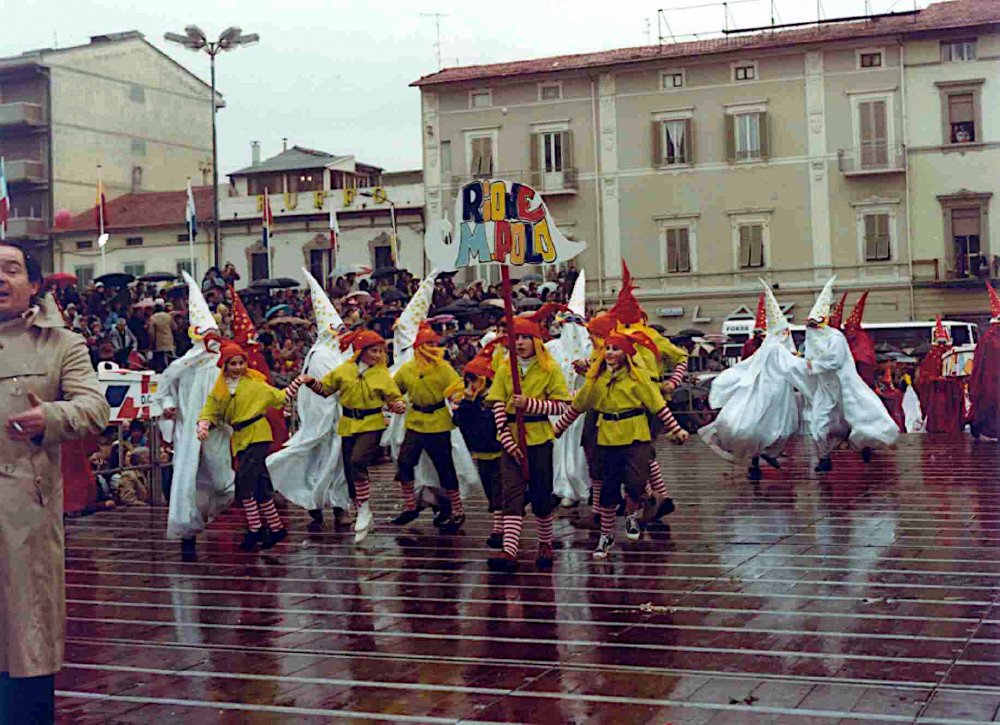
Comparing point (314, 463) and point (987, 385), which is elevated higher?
point (987, 385)

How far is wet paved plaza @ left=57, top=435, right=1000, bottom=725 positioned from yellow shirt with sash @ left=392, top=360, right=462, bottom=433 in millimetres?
914

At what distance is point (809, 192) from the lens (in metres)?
39.3

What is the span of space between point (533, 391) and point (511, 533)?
103cm

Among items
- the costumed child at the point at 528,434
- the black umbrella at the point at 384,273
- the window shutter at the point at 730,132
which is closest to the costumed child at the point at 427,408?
the costumed child at the point at 528,434

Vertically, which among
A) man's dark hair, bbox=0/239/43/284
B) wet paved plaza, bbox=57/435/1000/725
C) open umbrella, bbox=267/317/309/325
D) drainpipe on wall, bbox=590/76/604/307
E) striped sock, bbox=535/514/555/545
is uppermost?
drainpipe on wall, bbox=590/76/604/307

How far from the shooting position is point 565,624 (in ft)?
25.1

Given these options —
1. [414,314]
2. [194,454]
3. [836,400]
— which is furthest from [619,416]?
[836,400]

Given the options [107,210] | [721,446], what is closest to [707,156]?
[107,210]

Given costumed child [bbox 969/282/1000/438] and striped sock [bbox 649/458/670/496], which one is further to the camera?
costumed child [bbox 969/282/1000/438]

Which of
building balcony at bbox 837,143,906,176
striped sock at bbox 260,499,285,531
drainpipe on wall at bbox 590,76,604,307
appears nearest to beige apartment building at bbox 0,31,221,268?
drainpipe on wall at bbox 590,76,604,307

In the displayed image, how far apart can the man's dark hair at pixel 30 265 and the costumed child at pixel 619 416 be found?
5.19 m

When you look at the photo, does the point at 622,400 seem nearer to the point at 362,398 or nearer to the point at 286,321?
the point at 362,398

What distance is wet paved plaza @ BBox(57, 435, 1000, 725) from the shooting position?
6.04 m

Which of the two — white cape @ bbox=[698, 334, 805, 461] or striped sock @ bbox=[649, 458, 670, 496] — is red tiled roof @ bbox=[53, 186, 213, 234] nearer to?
white cape @ bbox=[698, 334, 805, 461]
